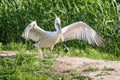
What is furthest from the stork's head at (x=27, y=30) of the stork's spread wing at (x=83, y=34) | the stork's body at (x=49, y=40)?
A: the stork's spread wing at (x=83, y=34)

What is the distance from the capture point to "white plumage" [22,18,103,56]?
10086 millimetres

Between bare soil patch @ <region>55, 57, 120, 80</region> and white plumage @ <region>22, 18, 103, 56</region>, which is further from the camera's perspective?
white plumage @ <region>22, 18, 103, 56</region>

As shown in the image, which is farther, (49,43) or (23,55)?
(49,43)

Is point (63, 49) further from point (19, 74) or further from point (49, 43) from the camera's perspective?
point (19, 74)

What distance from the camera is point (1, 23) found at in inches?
482

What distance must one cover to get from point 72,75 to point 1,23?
3989 millimetres

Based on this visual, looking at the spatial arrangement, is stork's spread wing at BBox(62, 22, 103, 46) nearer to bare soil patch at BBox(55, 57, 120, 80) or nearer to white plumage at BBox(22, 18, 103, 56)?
white plumage at BBox(22, 18, 103, 56)

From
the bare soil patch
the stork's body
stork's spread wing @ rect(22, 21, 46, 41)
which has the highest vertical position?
stork's spread wing @ rect(22, 21, 46, 41)

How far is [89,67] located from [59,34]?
1.16 m

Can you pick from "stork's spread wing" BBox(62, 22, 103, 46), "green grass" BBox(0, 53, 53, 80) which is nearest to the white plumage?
"stork's spread wing" BBox(62, 22, 103, 46)

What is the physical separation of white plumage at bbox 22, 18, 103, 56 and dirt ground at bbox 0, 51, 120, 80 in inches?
17.6

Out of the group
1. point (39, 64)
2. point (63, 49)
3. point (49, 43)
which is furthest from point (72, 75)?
point (63, 49)

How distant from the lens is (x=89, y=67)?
30.3ft

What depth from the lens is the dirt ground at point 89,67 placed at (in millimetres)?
8695
